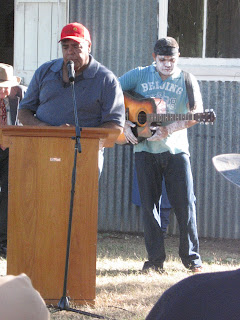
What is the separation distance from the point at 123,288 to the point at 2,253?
188 centimetres

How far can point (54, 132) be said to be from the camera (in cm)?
434

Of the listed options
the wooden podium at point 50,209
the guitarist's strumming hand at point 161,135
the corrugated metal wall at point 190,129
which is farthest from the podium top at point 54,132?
the corrugated metal wall at point 190,129

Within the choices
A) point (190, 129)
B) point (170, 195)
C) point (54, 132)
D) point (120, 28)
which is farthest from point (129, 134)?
point (120, 28)

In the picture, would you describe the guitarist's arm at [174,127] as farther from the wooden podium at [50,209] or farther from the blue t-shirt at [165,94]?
the wooden podium at [50,209]

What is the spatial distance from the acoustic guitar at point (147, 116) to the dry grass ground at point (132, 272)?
1272mm

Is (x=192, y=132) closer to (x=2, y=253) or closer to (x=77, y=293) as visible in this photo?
(x=2, y=253)

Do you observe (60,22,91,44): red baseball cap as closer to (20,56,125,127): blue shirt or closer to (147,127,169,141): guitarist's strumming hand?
(20,56,125,127): blue shirt

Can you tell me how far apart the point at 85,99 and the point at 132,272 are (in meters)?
1.83

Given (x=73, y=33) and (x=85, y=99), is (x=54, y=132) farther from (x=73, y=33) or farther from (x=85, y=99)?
(x=73, y=33)

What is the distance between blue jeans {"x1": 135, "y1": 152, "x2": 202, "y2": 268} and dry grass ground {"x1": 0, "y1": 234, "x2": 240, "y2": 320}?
0.21 m

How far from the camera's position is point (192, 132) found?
320 inches

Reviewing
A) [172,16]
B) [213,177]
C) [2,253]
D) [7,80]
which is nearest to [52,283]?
[2,253]

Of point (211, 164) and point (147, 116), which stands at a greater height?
point (147, 116)

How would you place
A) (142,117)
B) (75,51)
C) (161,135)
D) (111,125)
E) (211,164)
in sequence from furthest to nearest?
(211,164)
(142,117)
(161,135)
(75,51)
(111,125)
